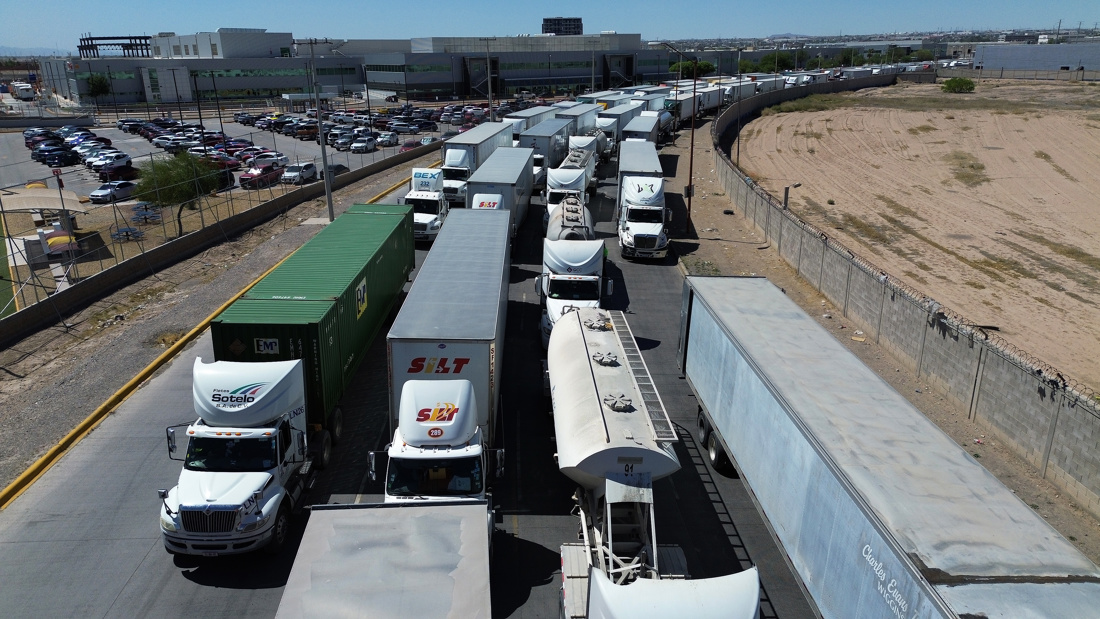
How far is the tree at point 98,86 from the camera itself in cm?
10750

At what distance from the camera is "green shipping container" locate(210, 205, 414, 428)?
14.6 metres

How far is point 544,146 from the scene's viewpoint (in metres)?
45.1

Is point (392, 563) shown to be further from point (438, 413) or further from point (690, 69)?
point (690, 69)

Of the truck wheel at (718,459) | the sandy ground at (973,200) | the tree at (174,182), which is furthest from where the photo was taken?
the tree at (174,182)

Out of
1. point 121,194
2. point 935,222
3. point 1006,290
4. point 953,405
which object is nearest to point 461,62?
point 121,194

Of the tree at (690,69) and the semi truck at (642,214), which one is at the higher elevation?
the tree at (690,69)

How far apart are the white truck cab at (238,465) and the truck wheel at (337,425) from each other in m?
2.34

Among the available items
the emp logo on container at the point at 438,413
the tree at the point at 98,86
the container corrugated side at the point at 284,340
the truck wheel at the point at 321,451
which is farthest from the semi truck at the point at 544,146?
the tree at the point at 98,86

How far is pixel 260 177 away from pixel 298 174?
2523 mm

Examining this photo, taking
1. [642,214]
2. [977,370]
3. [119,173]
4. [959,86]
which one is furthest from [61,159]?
[959,86]

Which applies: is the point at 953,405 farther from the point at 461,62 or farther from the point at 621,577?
the point at 461,62

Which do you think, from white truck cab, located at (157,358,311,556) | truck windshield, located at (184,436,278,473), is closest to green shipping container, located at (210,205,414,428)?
white truck cab, located at (157,358,311,556)

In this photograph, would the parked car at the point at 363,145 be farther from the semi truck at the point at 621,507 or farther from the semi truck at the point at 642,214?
the semi truck at the point at 621,507

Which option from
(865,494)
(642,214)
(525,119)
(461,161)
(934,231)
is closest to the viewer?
(865,494)
